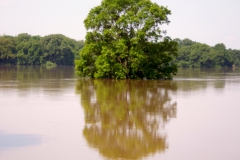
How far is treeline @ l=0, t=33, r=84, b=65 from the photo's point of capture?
330ft

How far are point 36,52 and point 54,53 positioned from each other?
5.10m

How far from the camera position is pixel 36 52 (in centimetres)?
10206

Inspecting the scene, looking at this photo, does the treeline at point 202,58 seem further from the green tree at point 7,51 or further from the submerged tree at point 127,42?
the submerged tree at point 127,42

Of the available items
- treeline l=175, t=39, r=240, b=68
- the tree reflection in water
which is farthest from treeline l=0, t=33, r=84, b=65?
the tree reflection in water

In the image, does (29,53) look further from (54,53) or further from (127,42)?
(127,42)

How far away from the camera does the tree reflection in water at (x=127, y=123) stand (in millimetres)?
11633

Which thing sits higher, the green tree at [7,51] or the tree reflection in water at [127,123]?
the green tree at [7,51]

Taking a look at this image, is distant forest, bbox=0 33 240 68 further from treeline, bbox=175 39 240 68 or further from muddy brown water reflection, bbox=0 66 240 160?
muddy brown water reflection, bbox=0 66 240 160

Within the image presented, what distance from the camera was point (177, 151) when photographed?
Result: 1134cm

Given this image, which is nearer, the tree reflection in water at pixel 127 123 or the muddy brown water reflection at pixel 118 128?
the muddy brown water reflection at pixel 118 128

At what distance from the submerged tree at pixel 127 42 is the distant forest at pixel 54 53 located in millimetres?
57100

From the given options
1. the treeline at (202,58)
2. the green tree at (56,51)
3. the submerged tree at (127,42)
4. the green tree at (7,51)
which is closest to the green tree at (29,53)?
the green tree at (7,51)

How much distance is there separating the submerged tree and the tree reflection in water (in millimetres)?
15293

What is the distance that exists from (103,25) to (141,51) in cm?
A: 529
